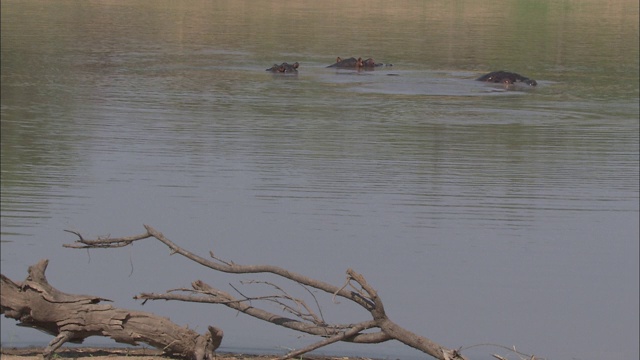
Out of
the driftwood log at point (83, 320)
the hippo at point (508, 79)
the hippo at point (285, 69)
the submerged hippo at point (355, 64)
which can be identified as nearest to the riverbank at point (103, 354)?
the driftwood log at point (83, 320)

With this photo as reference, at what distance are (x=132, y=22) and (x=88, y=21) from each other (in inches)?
62.5

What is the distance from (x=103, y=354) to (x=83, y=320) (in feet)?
1.33

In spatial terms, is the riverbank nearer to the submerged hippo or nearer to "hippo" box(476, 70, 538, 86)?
"hippo" box(476, 70, 538, 86)

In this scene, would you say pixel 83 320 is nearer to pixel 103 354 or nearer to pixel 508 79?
pixel 103 354

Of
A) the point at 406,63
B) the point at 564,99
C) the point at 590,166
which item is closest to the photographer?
the point at 590,166

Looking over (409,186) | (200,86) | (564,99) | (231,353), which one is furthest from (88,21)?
(231,353)

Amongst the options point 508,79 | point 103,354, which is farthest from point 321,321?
point 508,79

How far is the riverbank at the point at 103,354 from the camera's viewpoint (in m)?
8.66

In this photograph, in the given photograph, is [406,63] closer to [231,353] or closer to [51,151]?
[51,151]

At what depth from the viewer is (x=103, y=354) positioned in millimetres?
8836

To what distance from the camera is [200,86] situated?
2527 centimetres

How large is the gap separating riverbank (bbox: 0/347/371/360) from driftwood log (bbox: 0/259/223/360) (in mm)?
110

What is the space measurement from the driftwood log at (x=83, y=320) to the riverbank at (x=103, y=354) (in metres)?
0.11

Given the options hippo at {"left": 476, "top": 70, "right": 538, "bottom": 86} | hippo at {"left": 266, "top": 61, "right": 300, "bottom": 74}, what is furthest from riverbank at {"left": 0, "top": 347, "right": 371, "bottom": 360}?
hippo at {"left": 266, "top": 61, "right": 300, "bottom": 74}
